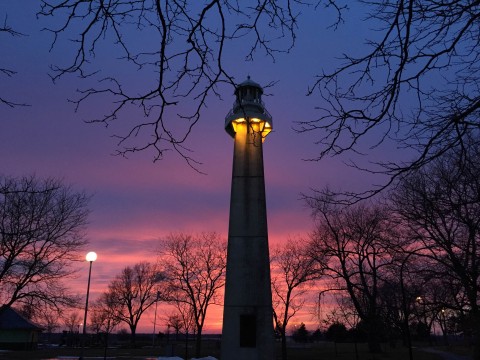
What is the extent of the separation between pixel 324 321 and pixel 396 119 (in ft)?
126

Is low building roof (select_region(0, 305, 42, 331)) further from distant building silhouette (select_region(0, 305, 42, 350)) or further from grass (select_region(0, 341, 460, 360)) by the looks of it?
grass (select_region(0, 341, 460, 360))

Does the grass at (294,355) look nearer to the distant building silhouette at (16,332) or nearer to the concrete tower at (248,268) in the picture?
the distant building silhouette at (16,332)

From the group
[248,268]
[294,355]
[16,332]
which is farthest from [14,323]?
[248,268]

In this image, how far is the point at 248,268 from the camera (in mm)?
Answer: 16578

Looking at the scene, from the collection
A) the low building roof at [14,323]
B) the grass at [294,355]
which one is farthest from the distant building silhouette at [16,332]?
the grass at [294,355]

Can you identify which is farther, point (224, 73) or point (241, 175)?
point (241, 175)

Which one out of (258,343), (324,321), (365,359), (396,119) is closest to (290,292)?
(324,321)

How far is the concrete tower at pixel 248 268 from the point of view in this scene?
16.0 meters

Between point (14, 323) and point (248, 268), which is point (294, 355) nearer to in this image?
point (248, 268)

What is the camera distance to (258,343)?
15984mm

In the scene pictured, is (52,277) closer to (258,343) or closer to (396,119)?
(258,343)

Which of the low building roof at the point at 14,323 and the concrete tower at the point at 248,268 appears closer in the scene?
the concrete tower at the point at 248,268

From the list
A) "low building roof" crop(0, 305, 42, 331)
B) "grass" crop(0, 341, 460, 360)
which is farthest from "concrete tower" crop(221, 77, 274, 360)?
"low building roof" crop(0, 305, 42, 331)

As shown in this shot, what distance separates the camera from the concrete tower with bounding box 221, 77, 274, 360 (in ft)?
52.6
